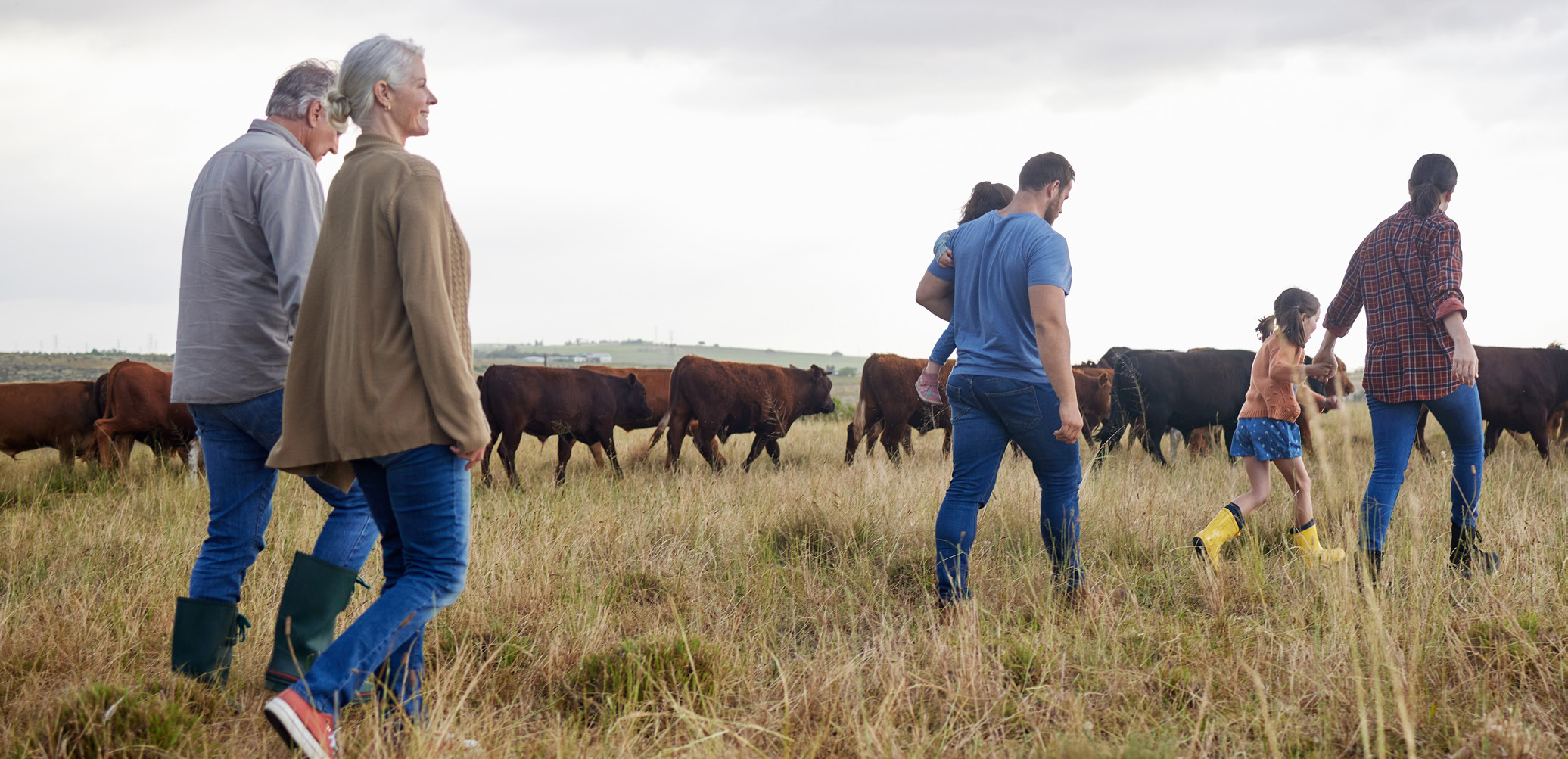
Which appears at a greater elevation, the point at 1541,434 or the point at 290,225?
the point at 290,225

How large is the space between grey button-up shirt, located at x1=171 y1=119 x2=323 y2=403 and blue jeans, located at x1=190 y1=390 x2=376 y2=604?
76mm

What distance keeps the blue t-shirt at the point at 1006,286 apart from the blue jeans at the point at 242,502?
8.34 ft

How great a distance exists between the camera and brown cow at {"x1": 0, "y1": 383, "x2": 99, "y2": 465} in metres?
10.7

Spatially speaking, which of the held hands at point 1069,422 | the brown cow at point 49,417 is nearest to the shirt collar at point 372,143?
the held hands at point 1069,422

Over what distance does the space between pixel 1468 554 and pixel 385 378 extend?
5252 millimetres

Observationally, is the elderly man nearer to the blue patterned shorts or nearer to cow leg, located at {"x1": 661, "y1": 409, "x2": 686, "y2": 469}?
the blue patterned shorts

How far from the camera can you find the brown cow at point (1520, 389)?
10.4 m

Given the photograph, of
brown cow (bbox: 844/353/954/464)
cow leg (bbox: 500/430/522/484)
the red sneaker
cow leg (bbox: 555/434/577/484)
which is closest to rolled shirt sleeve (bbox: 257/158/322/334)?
the red sneaker

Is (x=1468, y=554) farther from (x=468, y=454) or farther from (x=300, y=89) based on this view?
(x=300, y=89)

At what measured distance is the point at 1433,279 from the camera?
454 centimetres

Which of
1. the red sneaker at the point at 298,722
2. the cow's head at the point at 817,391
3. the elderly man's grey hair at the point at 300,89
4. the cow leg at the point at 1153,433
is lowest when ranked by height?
the red sneaker at the point at 298,722

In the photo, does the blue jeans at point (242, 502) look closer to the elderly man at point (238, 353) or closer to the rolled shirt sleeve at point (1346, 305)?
the elderly man at point (238, 353)

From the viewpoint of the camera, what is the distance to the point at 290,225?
303 cm

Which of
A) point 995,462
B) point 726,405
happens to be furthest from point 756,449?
point 995,462
